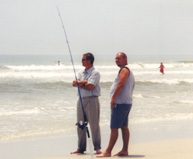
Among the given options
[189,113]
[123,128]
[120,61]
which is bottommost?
[189,113]

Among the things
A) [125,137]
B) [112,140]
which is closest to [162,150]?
[125,137]

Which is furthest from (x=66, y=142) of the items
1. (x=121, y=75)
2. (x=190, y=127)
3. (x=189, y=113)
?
(x=189, y=113)

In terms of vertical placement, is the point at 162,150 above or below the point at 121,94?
below

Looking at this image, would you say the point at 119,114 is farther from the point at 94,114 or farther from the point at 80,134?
the point at 80,134

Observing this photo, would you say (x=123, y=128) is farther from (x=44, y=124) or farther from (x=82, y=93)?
(x=44, y=124)

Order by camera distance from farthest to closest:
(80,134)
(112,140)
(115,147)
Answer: (115,147)
(80,134)
(112,140)

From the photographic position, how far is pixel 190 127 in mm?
7953

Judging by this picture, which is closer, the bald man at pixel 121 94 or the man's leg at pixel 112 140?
the bald man at pixel 121 94

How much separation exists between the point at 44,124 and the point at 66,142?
1907 millimetres

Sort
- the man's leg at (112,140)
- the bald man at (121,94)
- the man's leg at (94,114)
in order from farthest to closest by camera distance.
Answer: the man's leg at (94,114) < the man's leg at (112,140) < the bald man at (121,94)

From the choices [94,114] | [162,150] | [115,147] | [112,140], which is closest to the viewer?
[112,140]

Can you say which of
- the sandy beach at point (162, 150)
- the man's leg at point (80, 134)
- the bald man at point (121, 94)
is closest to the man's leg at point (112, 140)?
the bald man at point (121, 94)

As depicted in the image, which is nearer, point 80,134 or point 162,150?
point 80,134

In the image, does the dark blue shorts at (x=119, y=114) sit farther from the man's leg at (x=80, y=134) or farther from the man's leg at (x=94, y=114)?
the man's leg at (x=80, y=134)
